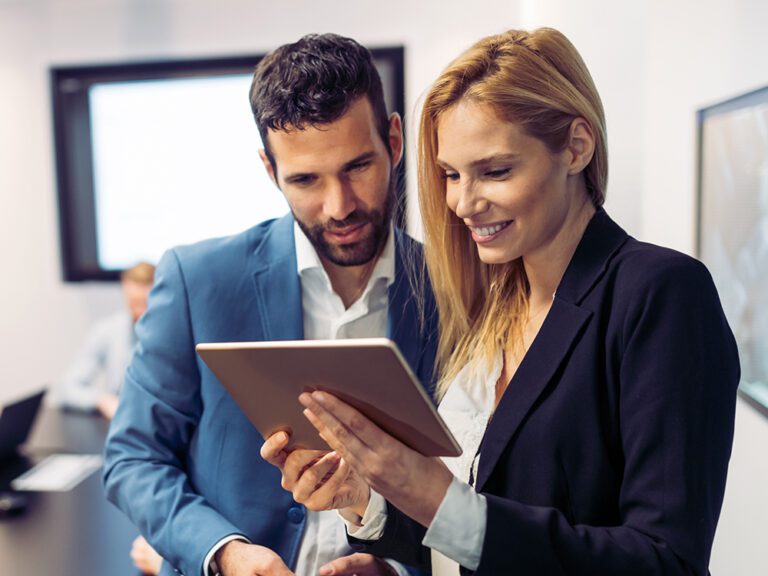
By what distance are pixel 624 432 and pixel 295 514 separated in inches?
27.0

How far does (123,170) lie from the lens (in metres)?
4.91

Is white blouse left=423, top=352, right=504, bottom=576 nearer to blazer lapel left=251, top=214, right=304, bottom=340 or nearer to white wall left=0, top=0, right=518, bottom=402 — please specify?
blazer lapel left=251, top=214, right=304, bottom=340

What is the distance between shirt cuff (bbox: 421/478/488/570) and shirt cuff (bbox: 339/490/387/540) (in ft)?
1.20

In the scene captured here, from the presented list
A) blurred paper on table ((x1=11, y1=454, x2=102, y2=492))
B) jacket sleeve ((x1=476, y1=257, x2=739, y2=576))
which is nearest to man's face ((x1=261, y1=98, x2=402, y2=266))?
jacket sleeve ((x1=476, y1=257, x2=739, y2=576))

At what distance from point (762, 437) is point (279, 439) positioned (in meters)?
1.35

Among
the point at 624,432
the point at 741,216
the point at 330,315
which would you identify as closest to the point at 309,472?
the point at 330,315

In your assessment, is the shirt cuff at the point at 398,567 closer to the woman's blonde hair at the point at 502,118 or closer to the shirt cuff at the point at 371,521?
the shirt cuff at the point at 371,521

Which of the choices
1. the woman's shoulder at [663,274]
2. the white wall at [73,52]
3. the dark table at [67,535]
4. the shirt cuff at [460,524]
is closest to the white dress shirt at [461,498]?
the shirt cuff at [460,524]

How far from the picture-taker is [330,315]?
1.54 metres

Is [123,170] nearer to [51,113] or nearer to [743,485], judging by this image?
[51,113]

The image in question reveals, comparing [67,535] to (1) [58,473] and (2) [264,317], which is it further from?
(2) [264,317]

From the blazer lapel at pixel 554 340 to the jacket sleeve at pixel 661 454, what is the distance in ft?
0.31

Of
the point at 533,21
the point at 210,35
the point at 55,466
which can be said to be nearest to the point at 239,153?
the point at 210,35

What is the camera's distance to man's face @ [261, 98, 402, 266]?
1.42 m
